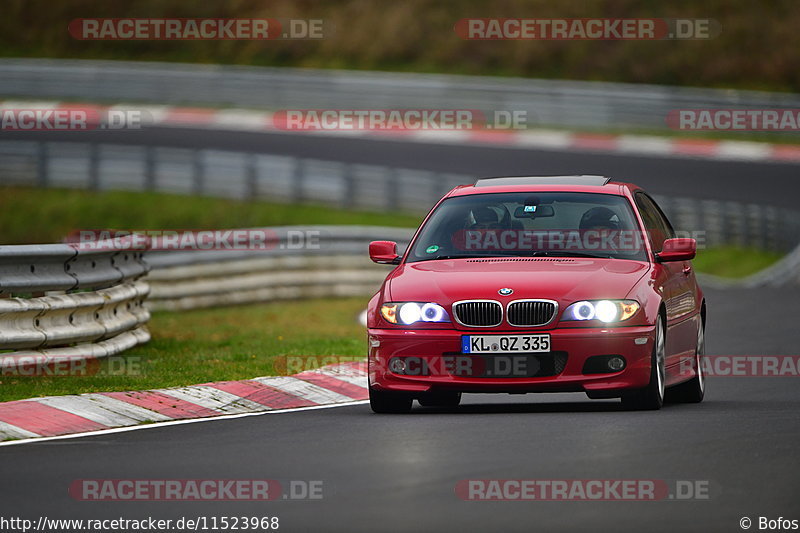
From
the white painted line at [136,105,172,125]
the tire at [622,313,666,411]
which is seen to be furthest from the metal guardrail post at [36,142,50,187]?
the tire at [622,313,666,411]

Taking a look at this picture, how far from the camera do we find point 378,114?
41.4 m

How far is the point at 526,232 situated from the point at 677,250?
1.02 m

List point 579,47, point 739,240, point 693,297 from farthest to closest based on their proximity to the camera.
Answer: point 579,47, point 739,240, point 693,297

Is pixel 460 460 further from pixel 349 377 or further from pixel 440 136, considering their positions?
pixel 440 136

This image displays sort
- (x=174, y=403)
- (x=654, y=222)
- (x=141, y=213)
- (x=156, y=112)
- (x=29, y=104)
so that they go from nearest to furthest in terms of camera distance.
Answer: (x=174, y=403), (x=654, y=222), (x=141, y=213), (x=29, y=104), (x=156, y=112)

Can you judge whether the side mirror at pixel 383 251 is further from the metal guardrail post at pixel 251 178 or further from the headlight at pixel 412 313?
the metal guardrail post at pixel 251 178

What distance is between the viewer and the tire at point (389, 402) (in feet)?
36.9

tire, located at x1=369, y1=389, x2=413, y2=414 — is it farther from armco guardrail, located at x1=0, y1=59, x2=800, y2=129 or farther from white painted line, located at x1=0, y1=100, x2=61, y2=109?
white painted line, located at x1=0, y1=100, x2=61, y2=109

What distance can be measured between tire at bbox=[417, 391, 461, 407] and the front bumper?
87cm

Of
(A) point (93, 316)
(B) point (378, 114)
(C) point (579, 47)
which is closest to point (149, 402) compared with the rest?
(A) point (93, 316)

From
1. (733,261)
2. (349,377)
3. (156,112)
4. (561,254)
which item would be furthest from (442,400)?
(156,112)

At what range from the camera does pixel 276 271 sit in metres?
23.9

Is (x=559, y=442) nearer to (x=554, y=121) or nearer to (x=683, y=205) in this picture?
(x=683, y=205)

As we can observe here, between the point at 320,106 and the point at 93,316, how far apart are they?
28172 mm
